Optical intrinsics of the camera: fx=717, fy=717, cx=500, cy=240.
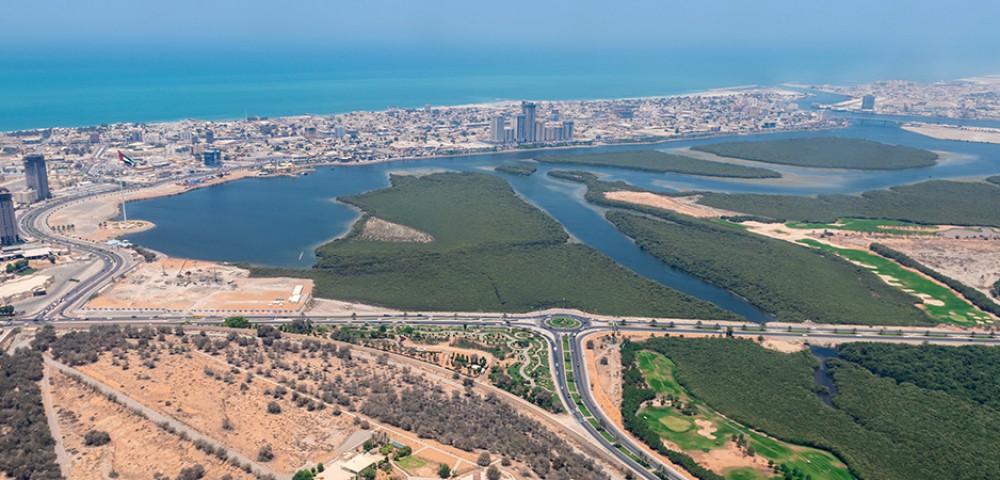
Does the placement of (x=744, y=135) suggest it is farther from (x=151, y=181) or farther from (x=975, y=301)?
(x=151, y=181)

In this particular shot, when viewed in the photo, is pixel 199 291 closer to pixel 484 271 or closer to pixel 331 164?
pixel 484 271

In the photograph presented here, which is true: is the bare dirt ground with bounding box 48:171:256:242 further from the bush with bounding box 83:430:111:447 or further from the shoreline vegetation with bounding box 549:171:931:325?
the shoreline vegetation with bounding box 549:171:931:325

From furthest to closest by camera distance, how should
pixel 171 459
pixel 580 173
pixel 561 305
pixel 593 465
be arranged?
pixel 580 173, pixel 561 305, pixel 593 465, pixel 171 459

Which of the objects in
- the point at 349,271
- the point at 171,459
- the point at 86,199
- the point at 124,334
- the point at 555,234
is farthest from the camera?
the point at 86,199

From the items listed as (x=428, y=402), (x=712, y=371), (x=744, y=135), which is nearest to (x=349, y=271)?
(x=428, y=402)

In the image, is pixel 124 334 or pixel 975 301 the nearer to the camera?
pixel 124 334

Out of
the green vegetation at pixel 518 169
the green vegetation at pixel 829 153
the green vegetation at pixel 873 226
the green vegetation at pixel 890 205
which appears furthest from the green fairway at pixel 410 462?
the green vegetation at pixel 829 153
